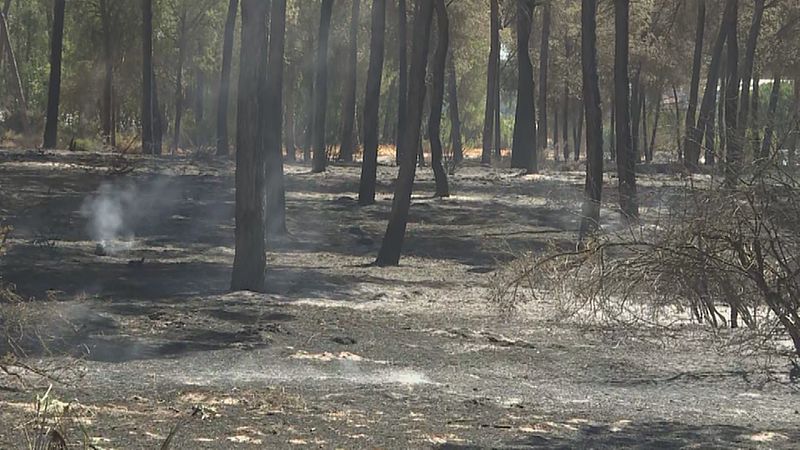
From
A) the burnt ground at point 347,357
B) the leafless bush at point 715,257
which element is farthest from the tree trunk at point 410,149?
the leafless bush at point 715,257

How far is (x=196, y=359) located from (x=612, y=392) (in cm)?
398

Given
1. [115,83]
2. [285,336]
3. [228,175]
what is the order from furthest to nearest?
[115,83] → [228,175] → [285,336]

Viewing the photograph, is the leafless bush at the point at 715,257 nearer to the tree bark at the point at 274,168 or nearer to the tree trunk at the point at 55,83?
the tree bark at the point at 274,168

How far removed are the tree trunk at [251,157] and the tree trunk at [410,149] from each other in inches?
169

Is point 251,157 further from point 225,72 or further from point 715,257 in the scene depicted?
point 225,72

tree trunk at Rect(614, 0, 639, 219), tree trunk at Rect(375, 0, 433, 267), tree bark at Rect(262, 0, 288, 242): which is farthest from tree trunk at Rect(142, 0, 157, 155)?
tree trunk at Rect(375, 0, 433, 267)

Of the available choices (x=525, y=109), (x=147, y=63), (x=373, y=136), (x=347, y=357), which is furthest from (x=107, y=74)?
(x=347, y=357)

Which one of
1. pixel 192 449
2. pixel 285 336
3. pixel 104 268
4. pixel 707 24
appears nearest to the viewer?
pixel 192 449

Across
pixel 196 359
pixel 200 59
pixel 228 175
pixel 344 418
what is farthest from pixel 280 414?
pixel 200 59

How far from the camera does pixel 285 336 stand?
15281mm

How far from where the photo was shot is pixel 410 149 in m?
22.6

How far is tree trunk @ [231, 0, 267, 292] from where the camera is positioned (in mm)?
18406

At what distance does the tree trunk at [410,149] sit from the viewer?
2275cm

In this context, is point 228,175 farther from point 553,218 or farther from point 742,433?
point 742,433
